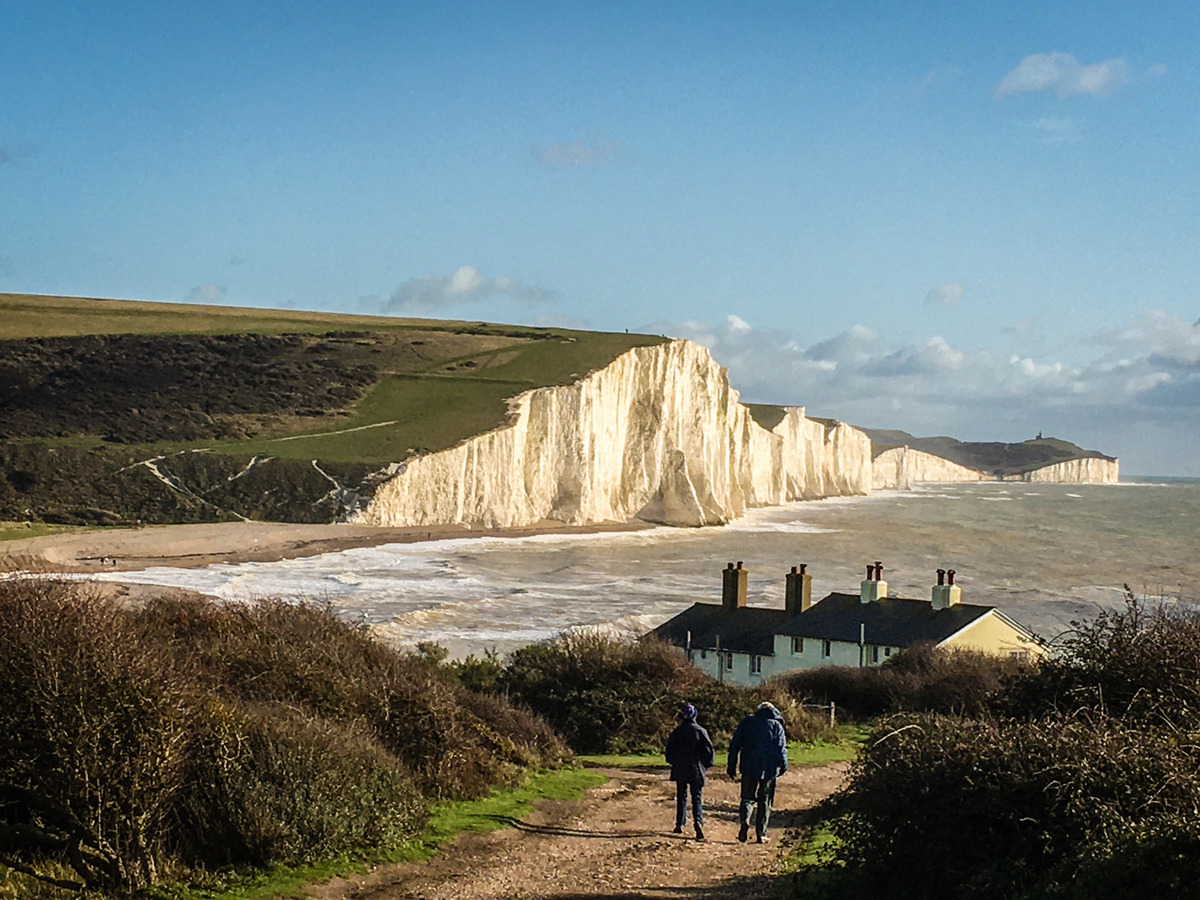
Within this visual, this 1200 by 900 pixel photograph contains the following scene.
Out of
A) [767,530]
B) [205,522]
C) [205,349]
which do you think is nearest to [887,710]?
[205,522]

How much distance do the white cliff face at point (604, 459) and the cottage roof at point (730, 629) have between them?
44.3 m

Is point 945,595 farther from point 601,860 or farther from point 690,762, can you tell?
point 601,860

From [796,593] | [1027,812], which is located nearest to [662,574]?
[796,593]

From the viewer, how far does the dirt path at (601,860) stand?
9.85 meters

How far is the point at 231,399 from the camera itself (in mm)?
87812

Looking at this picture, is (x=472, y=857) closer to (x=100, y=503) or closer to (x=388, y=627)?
(x=388, y=627)

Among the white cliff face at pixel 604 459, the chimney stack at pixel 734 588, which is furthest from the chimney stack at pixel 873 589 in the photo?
the white cliff face at pixel 604 459

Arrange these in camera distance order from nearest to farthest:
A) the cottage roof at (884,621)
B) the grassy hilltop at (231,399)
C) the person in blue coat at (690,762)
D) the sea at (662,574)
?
the person in blue coat at (690,762) < the cottage roof at (884,621) < the sea at (662,574) < the grassy hilltop at (231,399)

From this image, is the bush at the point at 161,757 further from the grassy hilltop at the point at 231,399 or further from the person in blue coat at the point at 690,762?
the grassy hilltop at the point at 231,399

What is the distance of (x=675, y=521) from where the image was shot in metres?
93.2

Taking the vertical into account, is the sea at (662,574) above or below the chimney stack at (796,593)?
below

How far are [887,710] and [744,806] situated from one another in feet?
30.2

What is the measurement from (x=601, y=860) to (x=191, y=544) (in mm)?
51569

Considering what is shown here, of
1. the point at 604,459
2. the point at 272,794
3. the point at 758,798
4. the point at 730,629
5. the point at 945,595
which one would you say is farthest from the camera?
the point at 604,459
